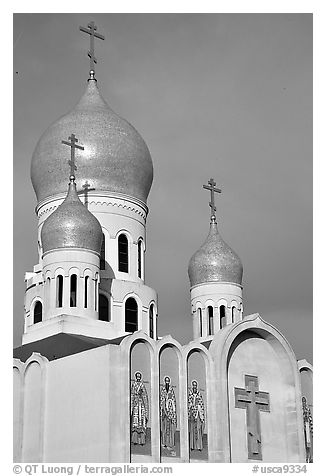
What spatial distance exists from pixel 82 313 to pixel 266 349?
454 centimetres

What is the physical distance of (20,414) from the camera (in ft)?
66.2

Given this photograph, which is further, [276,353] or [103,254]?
[103,254]

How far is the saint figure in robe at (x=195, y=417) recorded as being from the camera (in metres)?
19.1

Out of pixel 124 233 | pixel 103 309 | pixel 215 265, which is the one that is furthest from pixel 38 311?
pixel 215 265

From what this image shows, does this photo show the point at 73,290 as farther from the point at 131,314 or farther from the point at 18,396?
the point at 18,396

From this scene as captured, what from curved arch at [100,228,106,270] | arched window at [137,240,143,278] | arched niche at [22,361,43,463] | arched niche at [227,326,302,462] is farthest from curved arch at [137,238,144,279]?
arched niche at [22,361,43,463]

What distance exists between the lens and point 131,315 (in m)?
23.6

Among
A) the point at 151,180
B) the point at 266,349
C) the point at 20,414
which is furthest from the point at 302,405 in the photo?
the point at 151,180

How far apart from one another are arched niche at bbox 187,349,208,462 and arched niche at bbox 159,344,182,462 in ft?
1.26

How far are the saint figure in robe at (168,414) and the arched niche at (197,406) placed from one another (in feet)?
1.60

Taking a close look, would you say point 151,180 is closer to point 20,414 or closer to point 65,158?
Result: point 65,158

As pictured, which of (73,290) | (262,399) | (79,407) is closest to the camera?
(79,407)

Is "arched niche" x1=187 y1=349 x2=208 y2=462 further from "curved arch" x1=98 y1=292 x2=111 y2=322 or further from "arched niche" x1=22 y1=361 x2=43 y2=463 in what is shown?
"curved arch" x1=98 y1=292 x2=111 y2=322

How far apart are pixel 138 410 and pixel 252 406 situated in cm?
342
